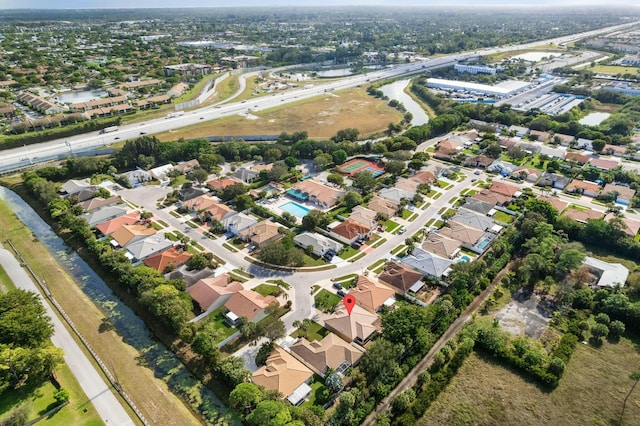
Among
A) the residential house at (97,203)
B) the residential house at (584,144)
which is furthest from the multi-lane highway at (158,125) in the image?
the residential house at (584,144)

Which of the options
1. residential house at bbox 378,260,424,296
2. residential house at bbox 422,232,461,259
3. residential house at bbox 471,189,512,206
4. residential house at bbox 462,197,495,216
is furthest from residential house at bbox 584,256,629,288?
residential house at bbox 378,260,424,296

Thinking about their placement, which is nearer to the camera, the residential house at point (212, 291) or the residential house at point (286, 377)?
the residential house at point (286, 377)

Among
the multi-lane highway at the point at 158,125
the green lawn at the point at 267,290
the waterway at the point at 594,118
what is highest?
the multi-lane highway at the point at 158,125

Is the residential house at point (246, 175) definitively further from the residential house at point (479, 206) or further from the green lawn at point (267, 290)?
the residential house at point (479, 206)

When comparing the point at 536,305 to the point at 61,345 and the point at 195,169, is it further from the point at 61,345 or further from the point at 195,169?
the point at 195,169

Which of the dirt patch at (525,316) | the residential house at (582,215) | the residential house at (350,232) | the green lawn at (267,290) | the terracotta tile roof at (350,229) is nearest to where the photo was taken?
the dirt patch at (525,316)

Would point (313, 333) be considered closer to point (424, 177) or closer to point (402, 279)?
point (402, 279)

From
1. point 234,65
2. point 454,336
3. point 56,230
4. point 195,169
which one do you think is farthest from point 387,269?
point 234,65

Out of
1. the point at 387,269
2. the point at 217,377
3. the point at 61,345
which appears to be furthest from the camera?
the point at 387,269

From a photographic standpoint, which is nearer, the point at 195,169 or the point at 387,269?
the point at 387,269
